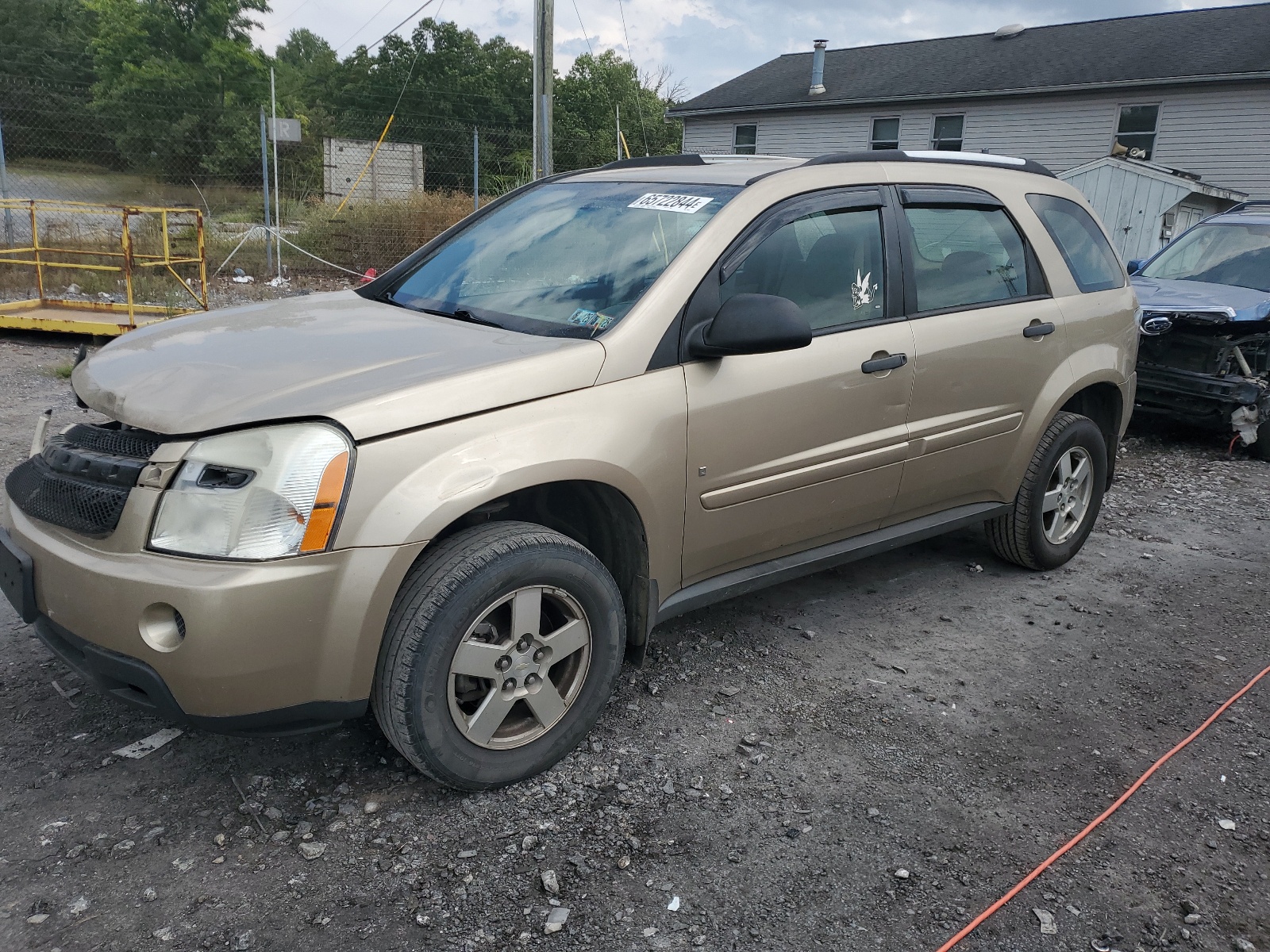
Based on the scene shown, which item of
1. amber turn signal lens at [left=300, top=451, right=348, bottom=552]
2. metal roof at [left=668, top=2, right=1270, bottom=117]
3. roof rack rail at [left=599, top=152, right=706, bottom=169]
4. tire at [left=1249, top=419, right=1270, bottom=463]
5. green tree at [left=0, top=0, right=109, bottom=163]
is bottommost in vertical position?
tire at [left=1249, top=419, right=1270, bottom=463]

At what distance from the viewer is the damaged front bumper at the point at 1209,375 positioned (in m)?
7.35

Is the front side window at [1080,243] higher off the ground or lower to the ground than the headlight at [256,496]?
higher

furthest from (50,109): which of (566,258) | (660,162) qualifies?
(566,258)

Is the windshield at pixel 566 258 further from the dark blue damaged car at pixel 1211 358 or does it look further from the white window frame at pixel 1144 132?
the white window frame at pixel 1144 132

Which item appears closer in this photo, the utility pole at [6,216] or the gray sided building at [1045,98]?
the utility pole at [6,216]

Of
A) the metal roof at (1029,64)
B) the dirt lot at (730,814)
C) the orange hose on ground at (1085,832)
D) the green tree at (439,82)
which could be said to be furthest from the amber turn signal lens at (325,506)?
the green tree at (439,82)

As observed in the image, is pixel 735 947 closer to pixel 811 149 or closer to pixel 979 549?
pixel 979 549

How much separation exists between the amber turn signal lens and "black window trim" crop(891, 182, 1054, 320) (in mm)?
2283

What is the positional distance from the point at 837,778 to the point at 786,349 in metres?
1.33

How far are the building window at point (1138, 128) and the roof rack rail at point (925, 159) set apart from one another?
19955mm

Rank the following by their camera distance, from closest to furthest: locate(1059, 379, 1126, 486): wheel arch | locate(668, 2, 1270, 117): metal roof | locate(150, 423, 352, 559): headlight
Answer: locate(150, 423, 352, 559): headlight → locate(1059, 379, 1126, 486): wheel arch → locate(668, 2, 1270, 117): metal roof

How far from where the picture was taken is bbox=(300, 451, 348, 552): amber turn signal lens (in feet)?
7.91

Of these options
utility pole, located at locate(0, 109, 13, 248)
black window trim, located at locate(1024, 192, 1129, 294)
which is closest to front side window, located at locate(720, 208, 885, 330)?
black window trim, located at locate(1024, 192, 1129, 294)

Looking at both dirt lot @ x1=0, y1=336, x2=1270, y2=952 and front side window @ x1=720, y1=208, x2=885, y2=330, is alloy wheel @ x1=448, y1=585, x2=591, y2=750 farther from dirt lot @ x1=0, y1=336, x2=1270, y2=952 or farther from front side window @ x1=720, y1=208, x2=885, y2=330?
front side window @ x1=720, y1=208, x2=885, y2=330
